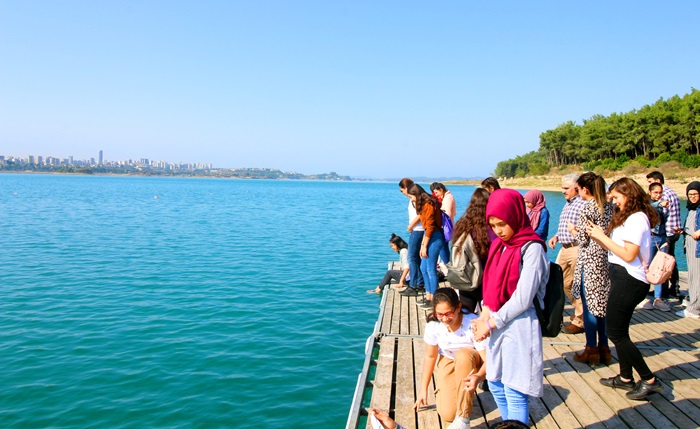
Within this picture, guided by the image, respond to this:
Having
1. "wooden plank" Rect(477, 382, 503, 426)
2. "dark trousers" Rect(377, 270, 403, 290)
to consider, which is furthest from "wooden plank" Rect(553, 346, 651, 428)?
"dark trousers" Rect(377, 270, 403, 290)

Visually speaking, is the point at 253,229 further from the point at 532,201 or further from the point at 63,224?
the point at 532,201

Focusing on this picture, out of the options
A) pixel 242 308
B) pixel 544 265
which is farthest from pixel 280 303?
pixel 544 265

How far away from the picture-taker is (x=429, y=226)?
7535mm

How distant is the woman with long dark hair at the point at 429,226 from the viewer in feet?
24.7

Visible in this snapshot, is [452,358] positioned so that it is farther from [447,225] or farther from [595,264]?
[447,225]

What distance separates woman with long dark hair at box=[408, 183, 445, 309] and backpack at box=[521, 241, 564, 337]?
4.27 m

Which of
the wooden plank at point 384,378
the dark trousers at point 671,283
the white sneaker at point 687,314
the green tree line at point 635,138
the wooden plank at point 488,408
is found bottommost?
the wooden plank at point 384,378

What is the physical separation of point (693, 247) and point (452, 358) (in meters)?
5.21

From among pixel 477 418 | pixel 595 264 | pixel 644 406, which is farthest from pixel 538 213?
pixel 477 418

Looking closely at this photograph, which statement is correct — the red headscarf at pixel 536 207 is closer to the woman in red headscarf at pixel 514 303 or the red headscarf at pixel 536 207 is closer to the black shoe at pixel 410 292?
the black shoe at pixel 410 292

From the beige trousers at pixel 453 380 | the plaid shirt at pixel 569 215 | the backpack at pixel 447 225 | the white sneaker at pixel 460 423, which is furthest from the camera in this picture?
the backpack at pixel 447 225

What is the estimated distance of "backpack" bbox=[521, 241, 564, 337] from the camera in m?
3.19

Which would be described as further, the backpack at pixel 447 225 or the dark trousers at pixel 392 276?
the dark trousers at pixel 392 276

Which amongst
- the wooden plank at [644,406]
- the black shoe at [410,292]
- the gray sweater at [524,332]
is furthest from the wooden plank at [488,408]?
the black shoe at [410,292]
